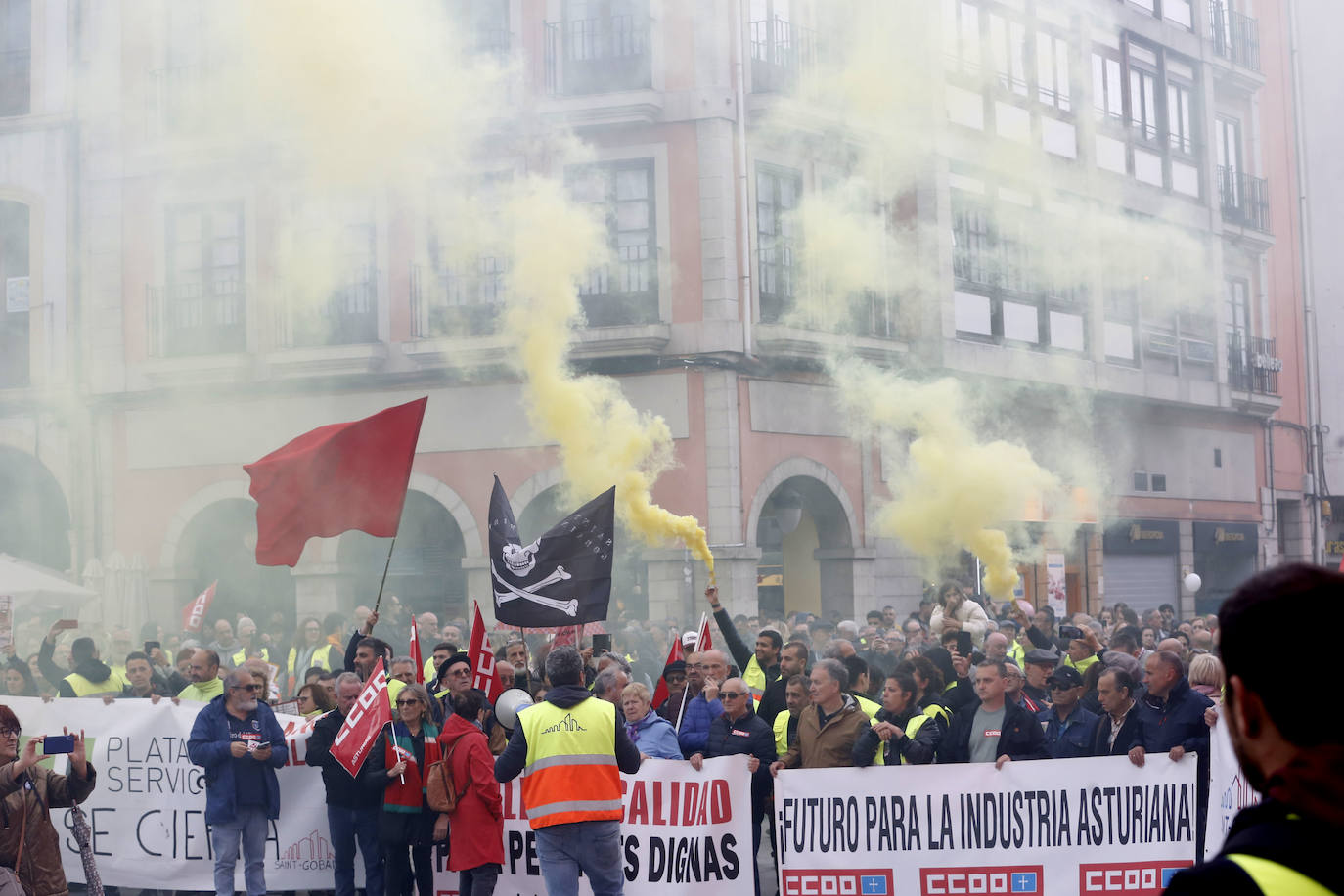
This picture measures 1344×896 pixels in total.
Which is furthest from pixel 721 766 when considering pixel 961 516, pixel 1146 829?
pixel 961 516

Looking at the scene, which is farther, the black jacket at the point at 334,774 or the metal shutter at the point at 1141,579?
the metal shutter at the point at 1141,579

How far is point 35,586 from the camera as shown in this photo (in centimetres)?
1452

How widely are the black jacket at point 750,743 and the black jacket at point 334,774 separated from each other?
179 centimetres

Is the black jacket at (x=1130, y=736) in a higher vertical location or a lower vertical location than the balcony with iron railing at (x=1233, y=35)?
lower

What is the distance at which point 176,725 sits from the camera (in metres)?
8.83

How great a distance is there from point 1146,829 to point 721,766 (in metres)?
2.11

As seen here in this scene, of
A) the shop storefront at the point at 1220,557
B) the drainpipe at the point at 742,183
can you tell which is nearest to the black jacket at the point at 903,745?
the drainpipe at the point at 742,183

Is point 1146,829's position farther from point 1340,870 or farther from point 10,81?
point 10,81

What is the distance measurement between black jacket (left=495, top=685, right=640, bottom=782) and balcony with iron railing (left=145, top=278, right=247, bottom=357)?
46.9 feet

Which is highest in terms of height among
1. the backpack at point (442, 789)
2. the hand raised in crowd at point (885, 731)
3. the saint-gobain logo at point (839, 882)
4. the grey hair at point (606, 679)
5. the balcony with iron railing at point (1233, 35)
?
the balcony with iron railing at point (1233, 35)

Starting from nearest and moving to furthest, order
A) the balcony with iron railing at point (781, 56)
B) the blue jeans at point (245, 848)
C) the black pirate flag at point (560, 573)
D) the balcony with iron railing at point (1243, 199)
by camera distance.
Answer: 1. the blue jeans at point (245, 848)
2. the black pirate flag at point (560, 573)
3. the balcony with iron railing at point (781, 56)
4. the balcony with iron railing at point (1243, 199)

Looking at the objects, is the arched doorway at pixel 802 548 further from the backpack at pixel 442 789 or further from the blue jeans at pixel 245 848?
the backpack at pixel 442 789

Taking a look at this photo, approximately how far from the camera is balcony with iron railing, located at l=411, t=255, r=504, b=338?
1819 centimetres

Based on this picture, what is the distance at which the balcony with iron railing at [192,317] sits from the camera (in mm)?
19750
